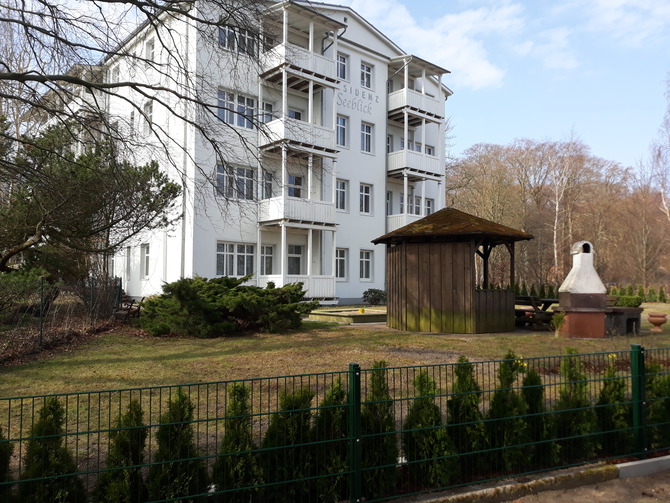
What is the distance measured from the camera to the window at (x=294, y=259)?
2783cm

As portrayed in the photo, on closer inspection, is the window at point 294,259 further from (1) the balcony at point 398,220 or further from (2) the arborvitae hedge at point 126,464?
(2) the arborvitae hedge at point 126,464

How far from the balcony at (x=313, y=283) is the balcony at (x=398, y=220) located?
658 cm

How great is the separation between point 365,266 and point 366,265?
13cm

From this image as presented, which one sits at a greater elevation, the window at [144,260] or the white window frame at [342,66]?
the white window frame at [342,66]

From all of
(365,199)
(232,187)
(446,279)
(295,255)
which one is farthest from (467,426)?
(365,199)

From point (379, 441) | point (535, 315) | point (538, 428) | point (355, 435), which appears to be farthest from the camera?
point (535, 315)

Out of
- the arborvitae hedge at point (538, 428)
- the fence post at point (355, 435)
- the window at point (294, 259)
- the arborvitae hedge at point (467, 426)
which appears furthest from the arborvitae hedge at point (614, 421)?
the window at point (294, 259)

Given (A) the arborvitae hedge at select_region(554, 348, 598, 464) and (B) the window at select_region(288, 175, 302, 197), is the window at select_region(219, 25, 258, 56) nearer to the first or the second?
(A) the arborvitae hedge at select_region(554, 348, 598, 464)

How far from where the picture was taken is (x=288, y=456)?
4379mm

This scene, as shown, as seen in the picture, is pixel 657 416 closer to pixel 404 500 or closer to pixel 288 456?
pixel 404 500

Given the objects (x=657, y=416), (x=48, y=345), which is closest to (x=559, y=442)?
(x=657, y=416)

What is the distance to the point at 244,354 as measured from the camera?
11.5 m

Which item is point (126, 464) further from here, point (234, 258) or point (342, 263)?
point (342, 263)

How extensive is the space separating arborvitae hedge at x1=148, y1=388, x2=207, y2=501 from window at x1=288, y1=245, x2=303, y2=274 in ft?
77.2
